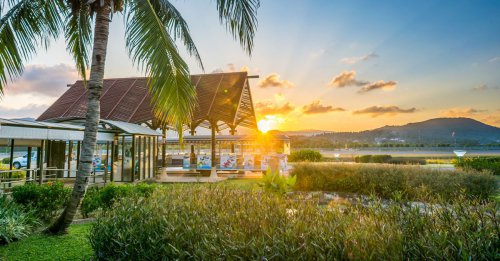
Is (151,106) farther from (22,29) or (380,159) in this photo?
(380,159)

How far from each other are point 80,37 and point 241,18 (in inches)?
203

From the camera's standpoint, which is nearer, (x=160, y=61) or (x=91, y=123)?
(x=160, y=61)

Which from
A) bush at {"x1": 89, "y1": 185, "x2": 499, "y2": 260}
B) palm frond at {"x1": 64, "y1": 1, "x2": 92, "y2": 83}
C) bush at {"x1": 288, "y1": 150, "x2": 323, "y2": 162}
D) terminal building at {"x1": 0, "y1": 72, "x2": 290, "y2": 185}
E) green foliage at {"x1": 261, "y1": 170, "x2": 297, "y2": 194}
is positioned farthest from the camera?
bush at {"x1": 288, "y1": 150, "x2": 323, "y2": 162}

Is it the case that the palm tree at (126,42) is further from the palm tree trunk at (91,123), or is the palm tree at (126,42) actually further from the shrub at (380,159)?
the shrub at (380,159)

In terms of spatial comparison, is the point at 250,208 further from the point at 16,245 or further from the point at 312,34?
the point at 312,34

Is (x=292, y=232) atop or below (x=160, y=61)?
below

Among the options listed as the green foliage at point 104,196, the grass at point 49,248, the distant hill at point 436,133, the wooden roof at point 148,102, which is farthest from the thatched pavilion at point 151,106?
the distant hill at point 436,133

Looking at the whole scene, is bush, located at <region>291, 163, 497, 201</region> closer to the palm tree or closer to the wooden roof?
the wooden roof

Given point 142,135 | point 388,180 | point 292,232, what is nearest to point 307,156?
point 388,180

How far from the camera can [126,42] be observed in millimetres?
5820

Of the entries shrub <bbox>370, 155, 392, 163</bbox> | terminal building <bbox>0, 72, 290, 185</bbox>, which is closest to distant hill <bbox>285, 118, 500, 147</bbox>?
shrub <bbox>370, 155, 392, 163</bbox>

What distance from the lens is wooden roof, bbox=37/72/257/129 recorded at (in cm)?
1722

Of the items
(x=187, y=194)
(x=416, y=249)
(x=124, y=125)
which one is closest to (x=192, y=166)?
(x=124, y=125)

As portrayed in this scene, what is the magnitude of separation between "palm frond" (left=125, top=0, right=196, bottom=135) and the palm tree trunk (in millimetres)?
837
